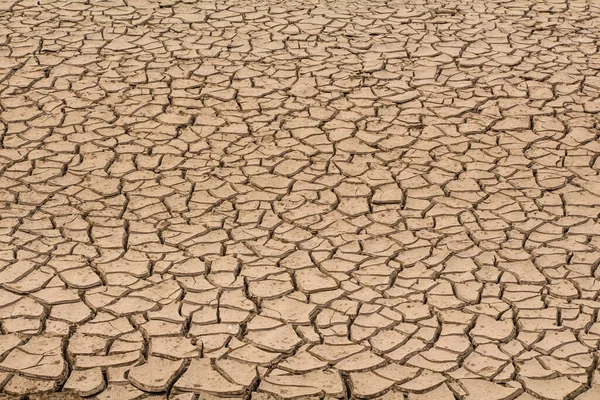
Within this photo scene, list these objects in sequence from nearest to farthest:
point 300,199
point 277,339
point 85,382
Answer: point 85,382 → point 277,339 → point 300,199

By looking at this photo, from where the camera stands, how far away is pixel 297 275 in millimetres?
4164

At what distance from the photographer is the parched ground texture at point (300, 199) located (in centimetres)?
367

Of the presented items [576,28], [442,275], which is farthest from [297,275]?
[576,28]

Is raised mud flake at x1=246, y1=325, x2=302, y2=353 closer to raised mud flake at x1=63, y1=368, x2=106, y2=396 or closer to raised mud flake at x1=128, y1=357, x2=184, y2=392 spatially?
raised mud flake at x1=128, y1=357, x2=184, y2=392

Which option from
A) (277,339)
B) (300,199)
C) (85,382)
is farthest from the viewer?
(300,199)

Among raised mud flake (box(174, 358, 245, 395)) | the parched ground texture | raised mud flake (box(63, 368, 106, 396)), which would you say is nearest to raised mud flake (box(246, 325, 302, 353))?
the parched ground texture

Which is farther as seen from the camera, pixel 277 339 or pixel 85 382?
pixel 277 339

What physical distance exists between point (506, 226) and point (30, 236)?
77.3 inches

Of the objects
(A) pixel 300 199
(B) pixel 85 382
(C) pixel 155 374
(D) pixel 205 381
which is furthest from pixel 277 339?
(A) pixel 300 199

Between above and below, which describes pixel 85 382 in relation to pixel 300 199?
above

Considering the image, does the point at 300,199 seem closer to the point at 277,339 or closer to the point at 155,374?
the point at 277,339

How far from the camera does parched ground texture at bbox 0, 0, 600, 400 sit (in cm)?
367

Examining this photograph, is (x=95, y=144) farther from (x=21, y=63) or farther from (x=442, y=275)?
(x=442, y=275)

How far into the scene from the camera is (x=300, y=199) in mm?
4738
